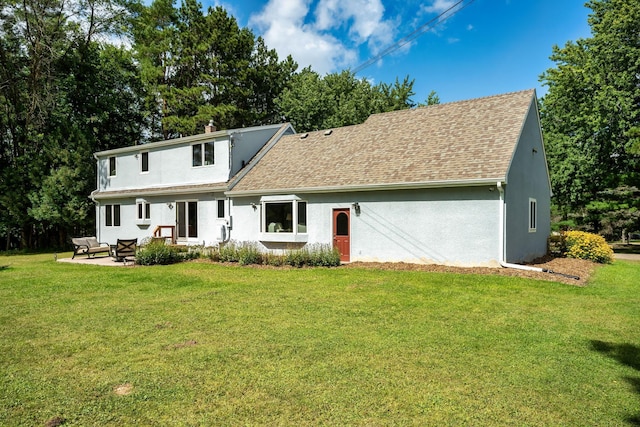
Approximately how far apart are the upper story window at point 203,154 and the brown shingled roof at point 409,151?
220 centimetres

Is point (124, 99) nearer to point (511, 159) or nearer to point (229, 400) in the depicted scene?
point (511, 159)

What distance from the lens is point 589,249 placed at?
14914 mm

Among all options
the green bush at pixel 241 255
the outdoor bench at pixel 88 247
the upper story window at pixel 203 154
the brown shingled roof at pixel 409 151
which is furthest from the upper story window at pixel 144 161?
the green bush at pixel 241 255

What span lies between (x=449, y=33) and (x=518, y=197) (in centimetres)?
728

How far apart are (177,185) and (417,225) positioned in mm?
12442

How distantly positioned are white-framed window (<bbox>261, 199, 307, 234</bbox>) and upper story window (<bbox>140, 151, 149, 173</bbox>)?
29.0 feet

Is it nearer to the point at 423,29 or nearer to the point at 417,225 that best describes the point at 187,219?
the point at 417,225

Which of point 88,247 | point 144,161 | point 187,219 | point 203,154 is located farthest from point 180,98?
point 88,247

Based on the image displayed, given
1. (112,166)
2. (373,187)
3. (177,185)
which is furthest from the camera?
(112,166)

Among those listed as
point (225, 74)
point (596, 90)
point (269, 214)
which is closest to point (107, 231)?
point (269, 214)

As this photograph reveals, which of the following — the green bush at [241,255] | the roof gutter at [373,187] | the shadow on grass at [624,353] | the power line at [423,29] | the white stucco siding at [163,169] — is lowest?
the shadow on grass at [624,353]

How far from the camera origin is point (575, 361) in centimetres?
478

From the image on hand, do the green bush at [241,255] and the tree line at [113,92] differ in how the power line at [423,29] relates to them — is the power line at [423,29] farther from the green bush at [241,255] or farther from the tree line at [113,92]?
the tree line at [113,92]

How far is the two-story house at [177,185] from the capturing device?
1781 cm
